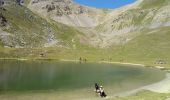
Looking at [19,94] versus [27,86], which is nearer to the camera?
[19,94]

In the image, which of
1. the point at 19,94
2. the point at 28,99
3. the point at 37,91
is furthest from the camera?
the point at 37,91

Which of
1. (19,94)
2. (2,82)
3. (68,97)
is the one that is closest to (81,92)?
(68,97)

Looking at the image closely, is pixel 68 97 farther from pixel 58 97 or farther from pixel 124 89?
pixel 124 89

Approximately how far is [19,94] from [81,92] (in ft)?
41.1

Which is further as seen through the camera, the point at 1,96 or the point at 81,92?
the point at 81,92

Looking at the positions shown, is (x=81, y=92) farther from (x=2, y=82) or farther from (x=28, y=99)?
(x=2, y=82)

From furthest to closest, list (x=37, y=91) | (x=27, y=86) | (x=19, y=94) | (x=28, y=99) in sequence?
(x=27, y=86) → (x=37, y=91) → (x=19, y=94) → (x=28, y=99)

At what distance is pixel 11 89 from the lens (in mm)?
72125

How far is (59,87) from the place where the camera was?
77750 mm

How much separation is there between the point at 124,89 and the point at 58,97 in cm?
1845

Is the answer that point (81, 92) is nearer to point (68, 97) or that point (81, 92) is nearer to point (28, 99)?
point (68, 97)

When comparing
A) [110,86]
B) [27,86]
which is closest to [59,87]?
[27,86]

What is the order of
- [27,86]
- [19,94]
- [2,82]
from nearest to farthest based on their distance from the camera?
1. [19,94]
2. [27,86]
3. [2,82]

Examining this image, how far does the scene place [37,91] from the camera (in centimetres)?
7050
